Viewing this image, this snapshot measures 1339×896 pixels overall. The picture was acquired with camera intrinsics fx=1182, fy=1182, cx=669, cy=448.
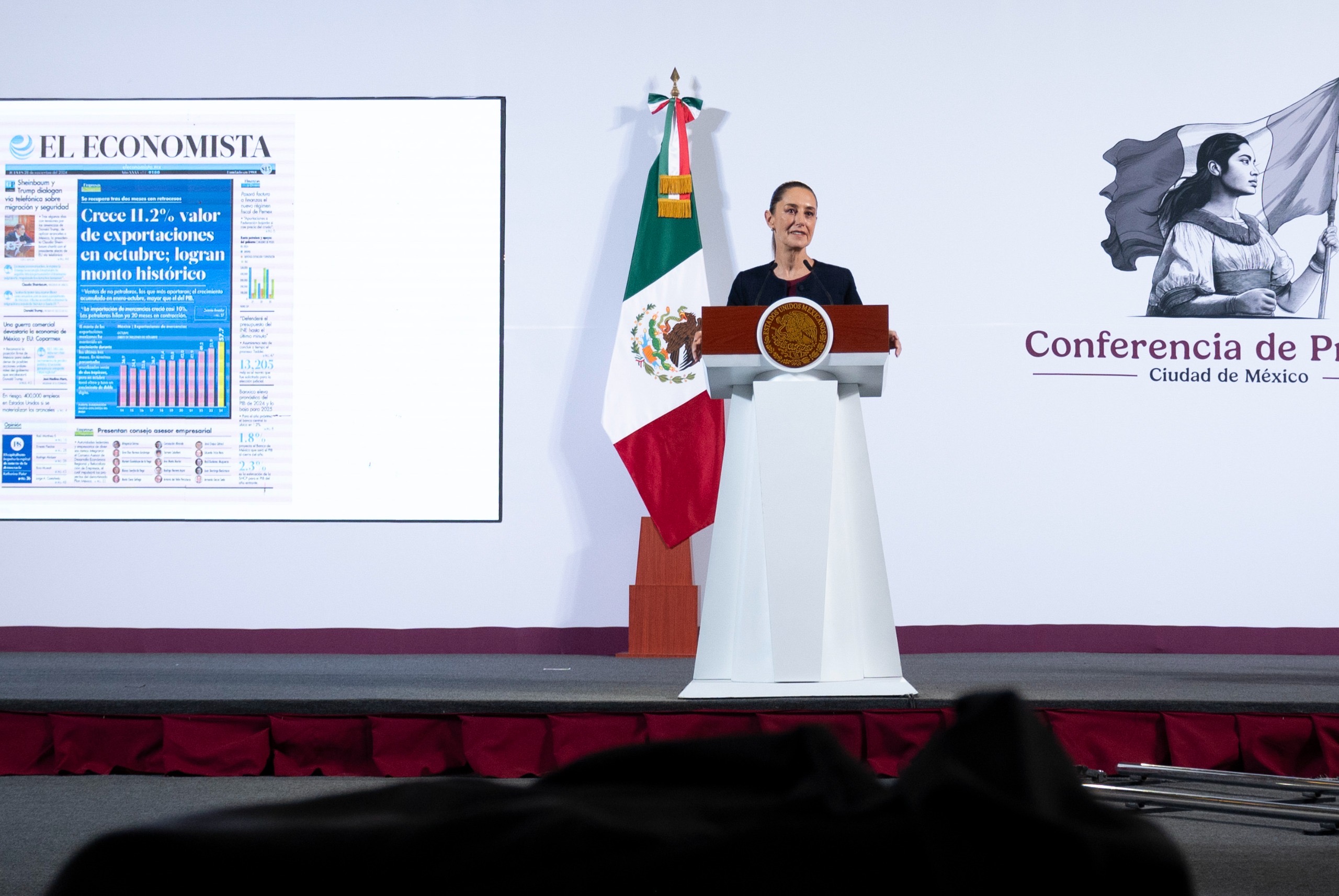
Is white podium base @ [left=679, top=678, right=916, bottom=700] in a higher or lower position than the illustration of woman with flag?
lower

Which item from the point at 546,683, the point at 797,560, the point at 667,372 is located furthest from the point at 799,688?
the point at 667,372

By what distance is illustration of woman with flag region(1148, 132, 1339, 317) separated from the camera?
4.87m

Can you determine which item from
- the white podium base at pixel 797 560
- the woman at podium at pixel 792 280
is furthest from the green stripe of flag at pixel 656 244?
the white podium base at pixel 797 560

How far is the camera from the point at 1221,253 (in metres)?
4.89

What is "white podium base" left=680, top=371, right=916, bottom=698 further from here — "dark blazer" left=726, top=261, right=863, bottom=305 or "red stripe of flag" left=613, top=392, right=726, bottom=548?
"red stripe of flag" left=613, top=392, right=726, bottom=548

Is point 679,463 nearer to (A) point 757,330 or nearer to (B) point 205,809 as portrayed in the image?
(A) point 757,330

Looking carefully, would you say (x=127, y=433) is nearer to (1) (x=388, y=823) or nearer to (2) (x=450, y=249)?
(2) (x=450, y=249)

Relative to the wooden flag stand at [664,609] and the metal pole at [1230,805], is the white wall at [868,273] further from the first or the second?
the metal pole at [1230,805]

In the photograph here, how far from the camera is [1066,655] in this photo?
463cm

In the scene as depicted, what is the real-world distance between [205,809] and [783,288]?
2.51m

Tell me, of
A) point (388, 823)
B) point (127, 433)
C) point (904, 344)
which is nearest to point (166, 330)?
point (127, 433)

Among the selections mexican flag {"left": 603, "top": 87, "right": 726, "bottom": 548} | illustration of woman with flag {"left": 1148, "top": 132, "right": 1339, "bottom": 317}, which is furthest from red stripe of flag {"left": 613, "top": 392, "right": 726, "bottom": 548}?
illustration of woman with flag {"left": 1148, "top": 132, "right": 1339, "bottom": 317}

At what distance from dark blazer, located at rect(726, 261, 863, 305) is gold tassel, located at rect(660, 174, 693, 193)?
33.1 inches

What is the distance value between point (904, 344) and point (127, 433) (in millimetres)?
3211
